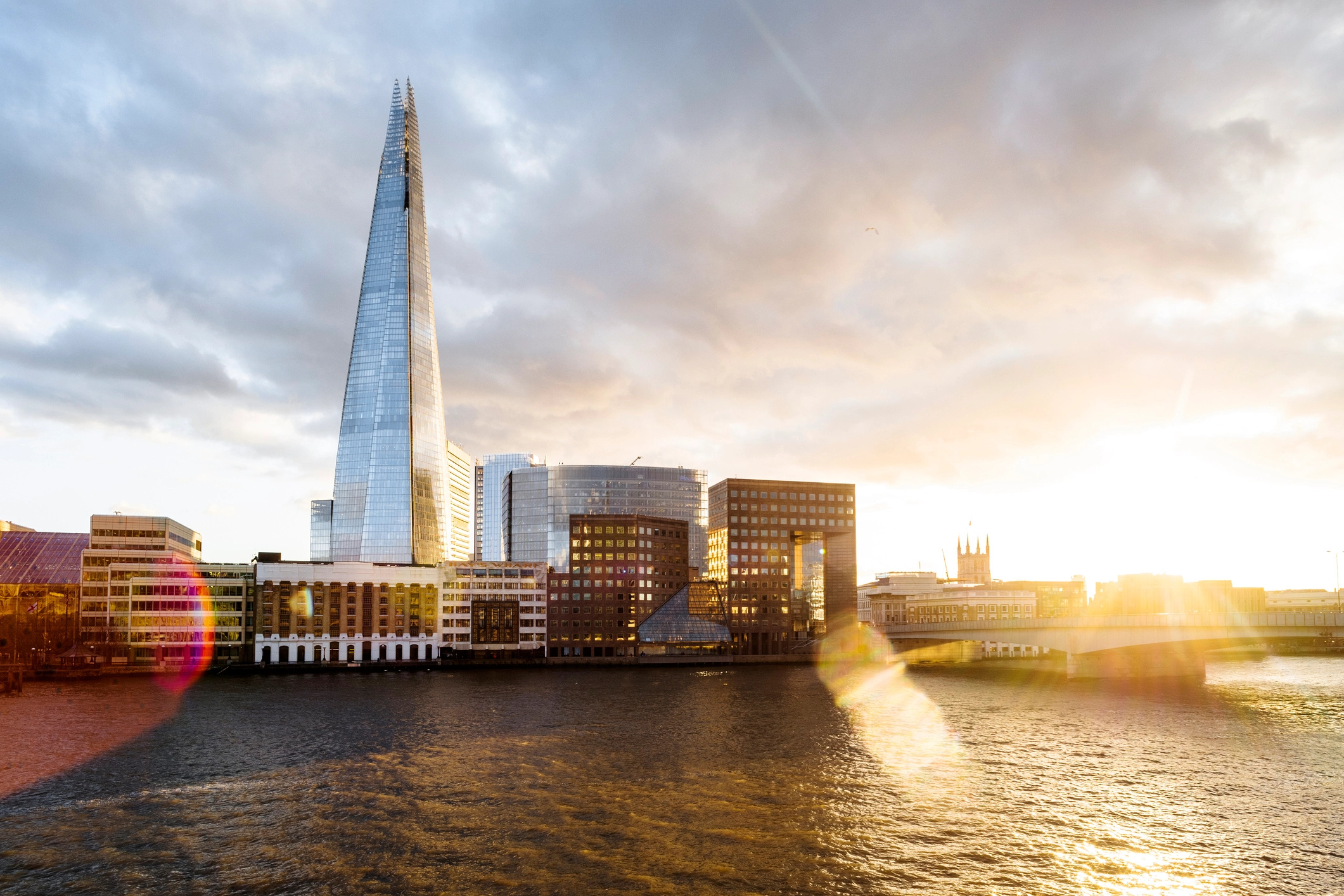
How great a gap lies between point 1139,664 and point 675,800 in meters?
123

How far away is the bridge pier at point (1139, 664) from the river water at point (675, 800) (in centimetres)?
4017

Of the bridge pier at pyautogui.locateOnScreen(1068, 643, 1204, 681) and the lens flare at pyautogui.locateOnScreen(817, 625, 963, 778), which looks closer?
the lens flare at pyautogui.locateOnScreen(817, 625, 963, 778)

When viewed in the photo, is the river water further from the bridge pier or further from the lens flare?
the bridge pier

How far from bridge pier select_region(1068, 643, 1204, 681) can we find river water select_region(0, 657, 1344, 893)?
1582 inches

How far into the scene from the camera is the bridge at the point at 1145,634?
133 meters

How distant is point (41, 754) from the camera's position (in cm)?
7162

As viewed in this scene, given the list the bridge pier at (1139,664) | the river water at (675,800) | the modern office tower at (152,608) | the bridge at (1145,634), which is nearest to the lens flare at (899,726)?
the river water at (675,800)

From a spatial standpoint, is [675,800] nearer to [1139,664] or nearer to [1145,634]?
[1145,634]

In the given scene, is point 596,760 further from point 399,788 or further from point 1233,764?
point 1233,764

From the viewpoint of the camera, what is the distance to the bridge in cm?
13288

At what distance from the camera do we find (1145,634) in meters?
137

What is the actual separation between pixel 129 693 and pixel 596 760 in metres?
95.8

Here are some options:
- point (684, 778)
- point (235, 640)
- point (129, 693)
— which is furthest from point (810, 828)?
point (235, 640)

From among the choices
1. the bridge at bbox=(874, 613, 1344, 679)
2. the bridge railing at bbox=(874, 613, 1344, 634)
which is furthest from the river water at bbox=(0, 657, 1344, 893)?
the bridge at bbox=(874, 613, 1344, 679)
